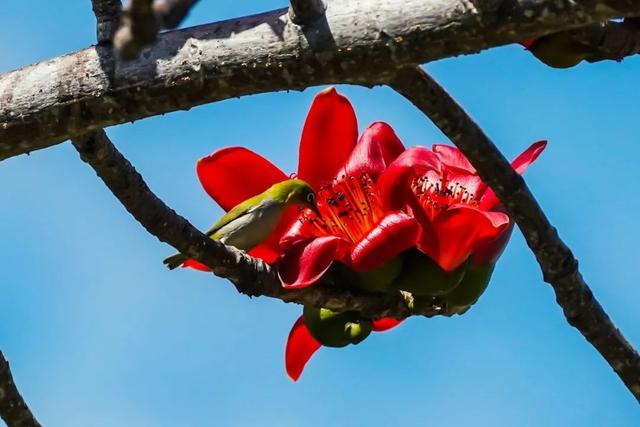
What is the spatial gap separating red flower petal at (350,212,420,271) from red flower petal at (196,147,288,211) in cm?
27

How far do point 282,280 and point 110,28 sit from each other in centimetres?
57

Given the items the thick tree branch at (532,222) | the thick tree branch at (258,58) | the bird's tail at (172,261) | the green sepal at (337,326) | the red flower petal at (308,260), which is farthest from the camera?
the bird's tail at (172,261)

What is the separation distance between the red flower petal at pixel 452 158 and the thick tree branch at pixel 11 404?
946 millimetres

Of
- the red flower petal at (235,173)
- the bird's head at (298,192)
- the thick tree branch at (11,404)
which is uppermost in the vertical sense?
the red flower petal at (235,173)

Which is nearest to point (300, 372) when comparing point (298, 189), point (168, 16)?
point (298, 189)

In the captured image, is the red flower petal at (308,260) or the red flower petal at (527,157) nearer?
the red flower petal at (308,260)

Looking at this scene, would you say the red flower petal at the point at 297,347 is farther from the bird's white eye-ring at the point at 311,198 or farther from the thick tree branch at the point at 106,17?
the thick tree branch at the point at 106,17

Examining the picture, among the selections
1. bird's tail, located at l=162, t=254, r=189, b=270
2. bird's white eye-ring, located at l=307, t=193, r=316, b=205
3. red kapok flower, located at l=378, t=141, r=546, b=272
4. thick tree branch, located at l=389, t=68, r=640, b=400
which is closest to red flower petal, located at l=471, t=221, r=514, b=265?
red kapok flower, located at l=378, t=141, r=546, b=272

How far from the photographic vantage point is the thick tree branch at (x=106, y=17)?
1.74 metres

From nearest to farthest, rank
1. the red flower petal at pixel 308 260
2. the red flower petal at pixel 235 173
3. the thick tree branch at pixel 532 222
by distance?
the thick tree branch at pixel 532 222
the red flower petal at pixel 308 260
the red flower petal at pixel 235 173

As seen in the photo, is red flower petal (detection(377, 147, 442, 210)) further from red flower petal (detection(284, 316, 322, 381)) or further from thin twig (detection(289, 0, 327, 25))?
thin twig (detection(289, 0, 327, 25))

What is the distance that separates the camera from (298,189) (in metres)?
2.35

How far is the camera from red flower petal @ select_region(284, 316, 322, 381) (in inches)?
92.1

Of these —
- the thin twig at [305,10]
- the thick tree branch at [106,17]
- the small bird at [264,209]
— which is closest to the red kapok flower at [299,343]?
the small bird at [264,209]
